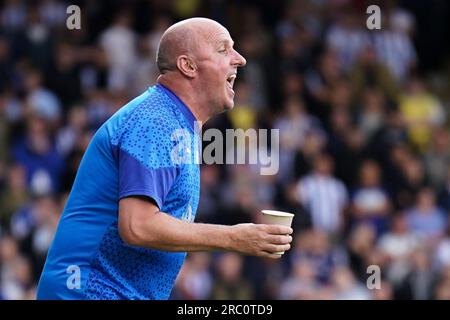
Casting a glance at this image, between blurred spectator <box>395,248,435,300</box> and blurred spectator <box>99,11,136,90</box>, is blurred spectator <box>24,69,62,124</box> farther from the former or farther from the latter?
blurred spectator <box>395,248,435,300</box>

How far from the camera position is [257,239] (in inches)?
184

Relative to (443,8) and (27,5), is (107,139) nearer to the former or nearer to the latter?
(27,5)

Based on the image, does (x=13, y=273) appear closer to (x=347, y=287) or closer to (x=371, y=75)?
(x=347, y=287)

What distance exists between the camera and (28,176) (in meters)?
11.9

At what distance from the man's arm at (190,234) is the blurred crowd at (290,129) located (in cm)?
603

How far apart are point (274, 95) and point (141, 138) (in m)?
9.19

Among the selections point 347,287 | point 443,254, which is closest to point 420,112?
point 443,254

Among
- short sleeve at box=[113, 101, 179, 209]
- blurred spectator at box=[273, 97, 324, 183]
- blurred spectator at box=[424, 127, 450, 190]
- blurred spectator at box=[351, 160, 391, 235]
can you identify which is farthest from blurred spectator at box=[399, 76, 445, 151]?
short sleeve at box=[113, 101, 179, 209]

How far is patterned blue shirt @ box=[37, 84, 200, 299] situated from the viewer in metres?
4.86

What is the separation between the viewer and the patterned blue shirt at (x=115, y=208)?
486 cm

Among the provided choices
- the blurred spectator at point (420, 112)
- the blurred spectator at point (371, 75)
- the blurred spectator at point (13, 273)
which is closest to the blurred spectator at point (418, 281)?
the blurred spectator at point (420, 112)

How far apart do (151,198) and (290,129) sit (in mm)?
8581

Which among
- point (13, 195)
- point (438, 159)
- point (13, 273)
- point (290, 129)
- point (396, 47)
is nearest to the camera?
point (13, 273)
